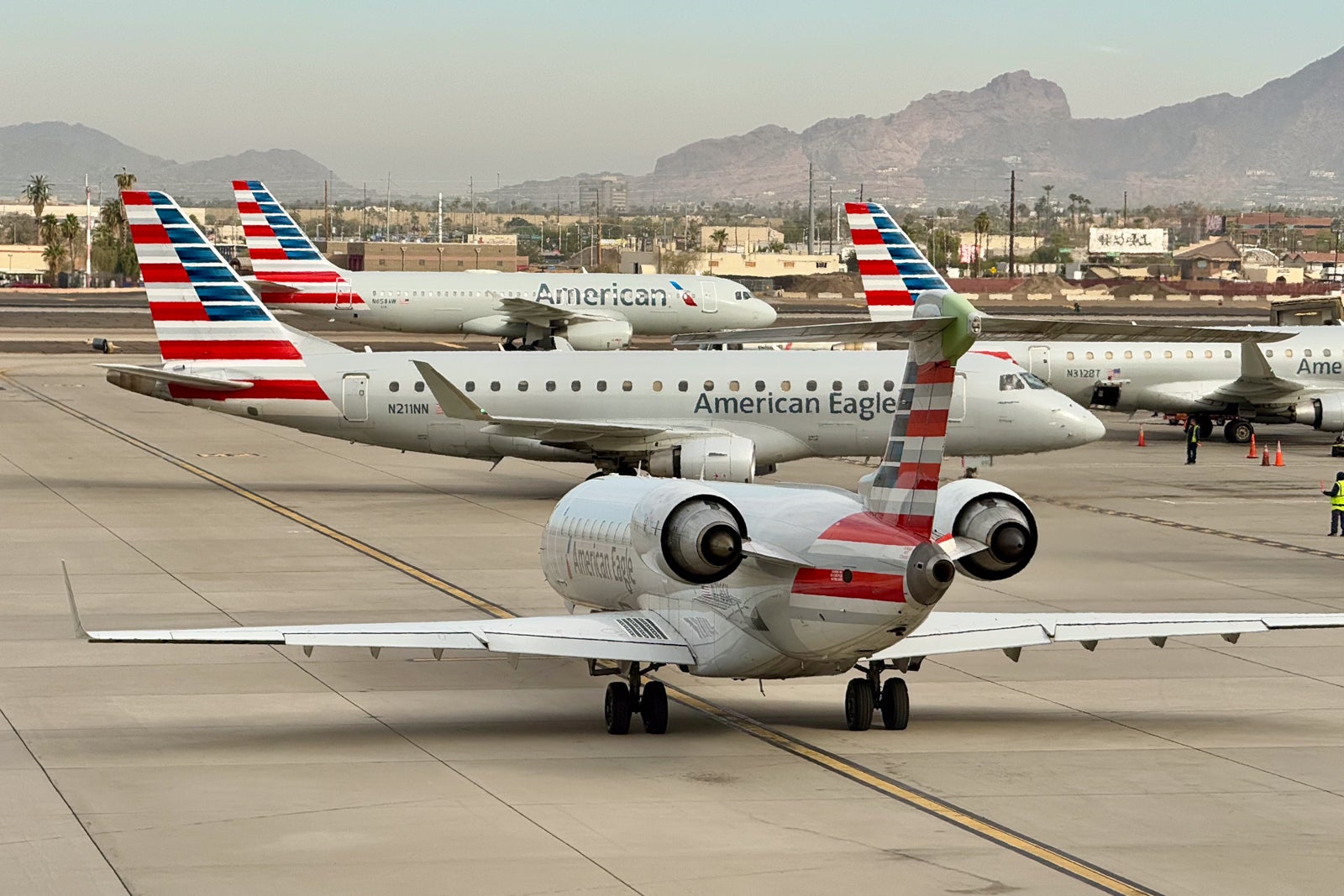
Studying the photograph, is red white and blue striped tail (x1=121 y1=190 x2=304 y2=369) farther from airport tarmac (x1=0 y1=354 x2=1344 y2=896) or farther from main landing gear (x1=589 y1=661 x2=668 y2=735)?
main landing gear (x1=589 y1=661 x2=668 y2=735)

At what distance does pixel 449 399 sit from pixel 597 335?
4722 centimetres

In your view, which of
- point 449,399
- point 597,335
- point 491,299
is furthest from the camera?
point 491,299

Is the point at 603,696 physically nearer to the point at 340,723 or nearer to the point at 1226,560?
the point at 340,723

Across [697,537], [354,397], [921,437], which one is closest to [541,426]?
[354,397]

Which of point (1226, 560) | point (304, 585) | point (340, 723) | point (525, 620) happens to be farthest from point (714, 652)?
point (1226, 560)

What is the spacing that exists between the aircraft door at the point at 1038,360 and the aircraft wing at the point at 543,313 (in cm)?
3098

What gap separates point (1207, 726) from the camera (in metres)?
21.6

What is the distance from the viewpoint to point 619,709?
20688 millimetres

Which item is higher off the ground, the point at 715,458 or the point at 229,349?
the point at 229,349

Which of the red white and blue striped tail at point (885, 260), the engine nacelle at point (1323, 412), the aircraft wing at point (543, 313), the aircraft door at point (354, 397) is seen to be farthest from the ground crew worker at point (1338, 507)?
the aircraft wing at point (543, 313)

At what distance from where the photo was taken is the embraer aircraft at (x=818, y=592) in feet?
60.8

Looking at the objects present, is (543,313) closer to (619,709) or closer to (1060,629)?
(619,709)

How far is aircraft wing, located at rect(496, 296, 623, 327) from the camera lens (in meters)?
86.6

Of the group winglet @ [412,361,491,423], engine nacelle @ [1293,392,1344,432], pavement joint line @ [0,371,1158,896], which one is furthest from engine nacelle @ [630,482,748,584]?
engine nacelle @ [1293,392,1344,432]
